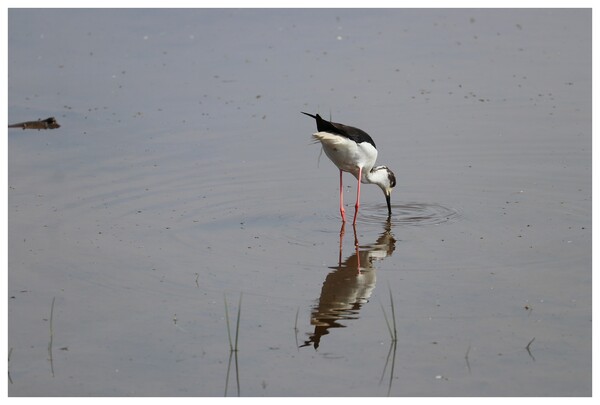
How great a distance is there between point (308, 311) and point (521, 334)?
1.35 metres

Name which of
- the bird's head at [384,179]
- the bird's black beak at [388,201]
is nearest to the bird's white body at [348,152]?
the bird's head at [384,179]

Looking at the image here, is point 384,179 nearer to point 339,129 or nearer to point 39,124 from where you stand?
point 339,129

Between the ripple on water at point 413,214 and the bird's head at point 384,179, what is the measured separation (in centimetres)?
15

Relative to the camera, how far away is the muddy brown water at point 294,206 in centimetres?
653

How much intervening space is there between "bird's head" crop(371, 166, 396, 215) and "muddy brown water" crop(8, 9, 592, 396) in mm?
124

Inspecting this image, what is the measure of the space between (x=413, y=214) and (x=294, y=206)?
3.30 feet

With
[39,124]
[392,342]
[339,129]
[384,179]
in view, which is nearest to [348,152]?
[339,129]

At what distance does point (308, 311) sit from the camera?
730cm

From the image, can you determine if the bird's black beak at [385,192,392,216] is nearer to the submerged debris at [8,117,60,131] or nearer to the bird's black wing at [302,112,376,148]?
the bird's black wing at [302,112,376,148]

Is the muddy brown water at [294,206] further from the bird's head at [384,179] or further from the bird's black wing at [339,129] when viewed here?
the bird's black wing at [339,129]

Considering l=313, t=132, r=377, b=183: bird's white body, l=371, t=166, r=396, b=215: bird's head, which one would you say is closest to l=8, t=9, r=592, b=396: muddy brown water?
l=371, t=166, r=396, b=215: bird's head

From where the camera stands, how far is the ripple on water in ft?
30.6

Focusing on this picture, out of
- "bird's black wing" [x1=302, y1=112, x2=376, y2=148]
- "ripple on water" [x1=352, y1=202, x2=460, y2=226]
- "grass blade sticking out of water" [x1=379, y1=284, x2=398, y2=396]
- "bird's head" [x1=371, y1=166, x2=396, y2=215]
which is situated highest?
"bird's black wing" [x1=302, y1=112, x2=376, y2=148]

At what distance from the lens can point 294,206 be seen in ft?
31.9
